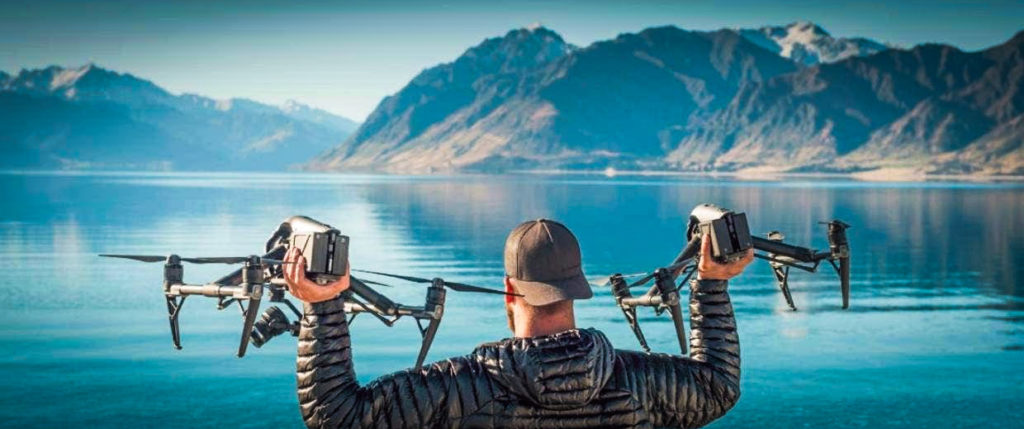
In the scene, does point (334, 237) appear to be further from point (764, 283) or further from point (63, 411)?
point (764, 283)

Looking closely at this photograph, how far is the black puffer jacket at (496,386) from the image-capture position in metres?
5.63

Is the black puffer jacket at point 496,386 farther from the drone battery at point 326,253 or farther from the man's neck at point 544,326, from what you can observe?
the drone battery at point 326,253

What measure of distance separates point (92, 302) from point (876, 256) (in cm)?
4400

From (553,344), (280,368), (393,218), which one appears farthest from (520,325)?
(393,218)

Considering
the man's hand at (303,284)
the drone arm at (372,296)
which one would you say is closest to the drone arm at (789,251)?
the drone arm at (372,296)

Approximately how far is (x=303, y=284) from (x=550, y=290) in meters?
1.27

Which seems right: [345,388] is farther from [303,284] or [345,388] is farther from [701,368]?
[701,368]

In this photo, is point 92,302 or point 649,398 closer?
point 649,398

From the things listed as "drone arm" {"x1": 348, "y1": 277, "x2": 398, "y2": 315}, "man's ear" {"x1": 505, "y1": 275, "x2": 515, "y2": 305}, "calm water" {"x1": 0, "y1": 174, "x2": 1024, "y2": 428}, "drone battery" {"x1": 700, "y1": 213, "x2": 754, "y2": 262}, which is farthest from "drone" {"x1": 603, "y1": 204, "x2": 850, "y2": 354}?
"calm water" {"x1": 0, "y1": 174, "x2": 1024, "y2": 428}

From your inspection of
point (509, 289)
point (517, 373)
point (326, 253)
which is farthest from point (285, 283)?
point (517, 373)

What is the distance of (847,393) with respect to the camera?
2602cm

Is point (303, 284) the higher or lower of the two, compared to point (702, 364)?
higher

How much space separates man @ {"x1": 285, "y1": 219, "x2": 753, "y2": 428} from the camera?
5.62 meters

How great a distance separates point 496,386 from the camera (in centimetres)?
585
